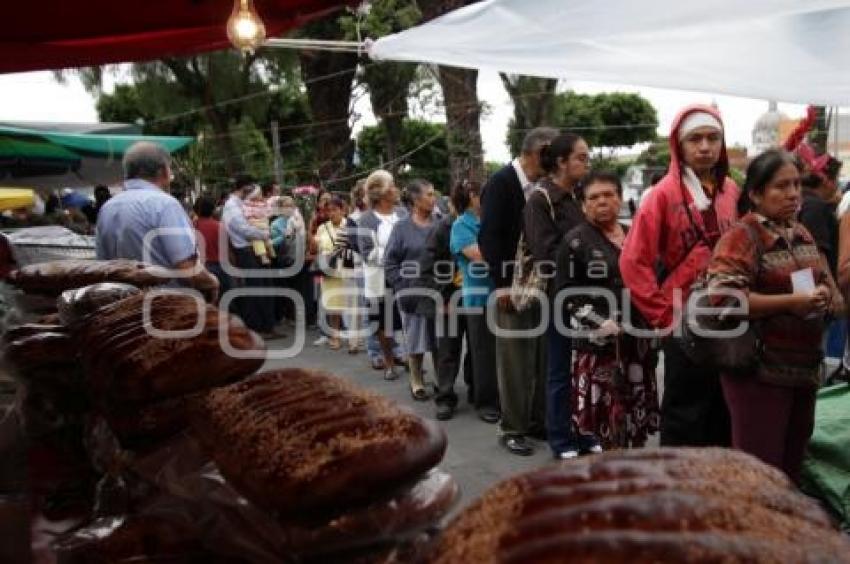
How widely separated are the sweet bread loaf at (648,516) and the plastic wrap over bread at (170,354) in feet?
1.84

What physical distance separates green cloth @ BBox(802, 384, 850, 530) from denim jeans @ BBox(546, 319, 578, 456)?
1.16 m

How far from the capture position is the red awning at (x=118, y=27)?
7.51 ft

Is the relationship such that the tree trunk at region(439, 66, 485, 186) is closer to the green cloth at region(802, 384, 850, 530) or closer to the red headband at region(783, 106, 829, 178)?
the red headband at region(783, 106, 829, 178)

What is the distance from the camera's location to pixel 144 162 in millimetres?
3459

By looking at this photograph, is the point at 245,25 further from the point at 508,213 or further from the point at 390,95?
the point at 390,95

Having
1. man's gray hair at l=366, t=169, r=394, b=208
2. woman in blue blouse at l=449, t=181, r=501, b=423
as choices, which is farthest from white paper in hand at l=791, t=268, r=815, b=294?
man's gray hair at l=366, t=169, r=394, b=208

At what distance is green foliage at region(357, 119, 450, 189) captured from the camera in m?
23.6

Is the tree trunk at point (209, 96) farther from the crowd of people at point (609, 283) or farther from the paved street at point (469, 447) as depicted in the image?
the crowd of people at point (609, 283)

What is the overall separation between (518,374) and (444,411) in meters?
0.98

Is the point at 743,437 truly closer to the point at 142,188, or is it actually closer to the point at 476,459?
the point at 476,459

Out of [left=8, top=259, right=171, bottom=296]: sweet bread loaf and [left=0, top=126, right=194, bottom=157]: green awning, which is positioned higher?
[left=0, top=126, right=194, bottom=157]: green awning

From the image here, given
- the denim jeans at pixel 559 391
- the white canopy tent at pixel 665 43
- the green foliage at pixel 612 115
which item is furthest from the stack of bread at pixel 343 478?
the green foliage at pixel 612 115

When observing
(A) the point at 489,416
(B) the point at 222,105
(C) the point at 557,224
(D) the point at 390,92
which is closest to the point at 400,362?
(A) the point at 489,416

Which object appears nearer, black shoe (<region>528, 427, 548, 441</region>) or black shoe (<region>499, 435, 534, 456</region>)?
black shoe (<region>499, 435, 534, 456</region>)
